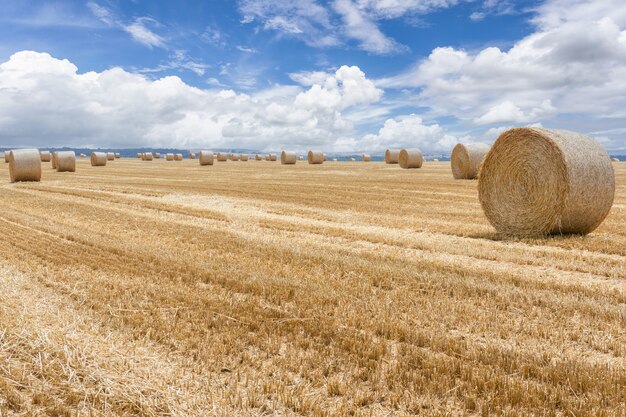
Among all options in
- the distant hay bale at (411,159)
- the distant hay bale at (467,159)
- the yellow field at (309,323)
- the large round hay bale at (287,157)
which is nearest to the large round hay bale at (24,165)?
the yellow field at (309,323)

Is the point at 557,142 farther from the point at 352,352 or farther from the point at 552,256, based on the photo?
the point at 352,352

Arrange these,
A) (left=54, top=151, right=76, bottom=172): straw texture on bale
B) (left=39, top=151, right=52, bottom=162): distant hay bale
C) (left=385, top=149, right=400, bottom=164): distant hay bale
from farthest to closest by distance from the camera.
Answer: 1. (left=39, top=151, right=52, bottom=162): distant hay bale
2. (left=385, top=149, right=400, bottom=164): distant hay bale
3. (left=54, top=151, right=76, bottom=172): straw texture on bale

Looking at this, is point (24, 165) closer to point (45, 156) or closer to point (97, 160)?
point (97, 160)

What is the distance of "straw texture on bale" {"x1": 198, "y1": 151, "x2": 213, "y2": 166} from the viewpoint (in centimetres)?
4975

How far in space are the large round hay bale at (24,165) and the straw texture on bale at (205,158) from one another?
24.5 m

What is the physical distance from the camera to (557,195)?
10.1 meters

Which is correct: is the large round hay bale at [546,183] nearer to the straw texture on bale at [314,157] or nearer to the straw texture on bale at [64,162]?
the straw texture on bale at [64,162]

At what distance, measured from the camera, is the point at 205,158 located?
5003cm

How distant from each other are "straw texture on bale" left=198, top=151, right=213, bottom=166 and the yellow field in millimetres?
39500

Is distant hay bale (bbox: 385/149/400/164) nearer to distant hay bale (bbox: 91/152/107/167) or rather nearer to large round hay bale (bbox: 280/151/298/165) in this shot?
large round hay bale (bbox: 280/151/298/165)

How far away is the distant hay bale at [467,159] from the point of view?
2575 cm

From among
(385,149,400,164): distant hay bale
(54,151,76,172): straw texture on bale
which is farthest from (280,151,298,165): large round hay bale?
(54,151,76,172): straw texture on bale

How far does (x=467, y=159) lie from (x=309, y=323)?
888 inches

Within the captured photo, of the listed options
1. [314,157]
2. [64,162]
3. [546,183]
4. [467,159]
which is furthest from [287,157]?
[546,183]
